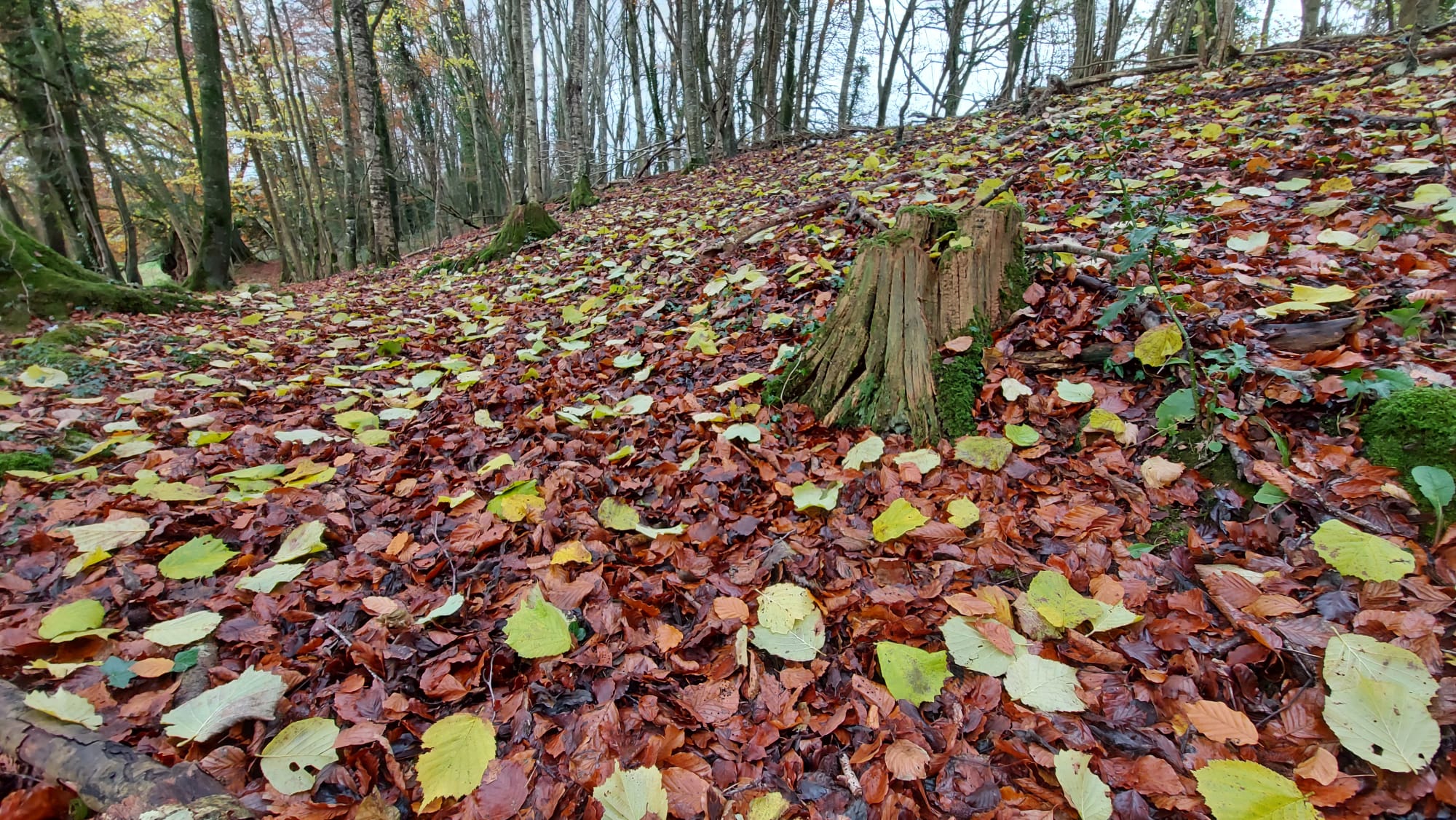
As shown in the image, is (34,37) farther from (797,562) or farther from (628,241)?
(797,562)

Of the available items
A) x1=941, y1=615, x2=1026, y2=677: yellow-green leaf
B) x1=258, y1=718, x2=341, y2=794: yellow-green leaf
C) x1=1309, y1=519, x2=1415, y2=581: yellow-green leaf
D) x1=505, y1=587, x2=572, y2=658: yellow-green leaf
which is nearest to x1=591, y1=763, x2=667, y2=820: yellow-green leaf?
x1=505, y1=587, x2=572, y2=658: yellow-green leaf

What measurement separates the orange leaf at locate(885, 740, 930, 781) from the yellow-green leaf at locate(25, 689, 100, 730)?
5.25 ft

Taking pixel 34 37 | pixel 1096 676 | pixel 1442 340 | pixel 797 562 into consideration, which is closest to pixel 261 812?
pixel 797 562

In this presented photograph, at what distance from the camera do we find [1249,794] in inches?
37.2

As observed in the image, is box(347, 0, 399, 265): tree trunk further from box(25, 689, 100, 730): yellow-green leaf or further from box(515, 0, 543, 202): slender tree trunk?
box(25, 689, 100, 730): yellow-green leaf

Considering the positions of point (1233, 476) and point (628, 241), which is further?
point (628, 241)

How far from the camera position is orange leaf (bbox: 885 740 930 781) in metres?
1.12

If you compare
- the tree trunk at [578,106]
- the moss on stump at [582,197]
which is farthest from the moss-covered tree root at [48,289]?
the tree trunk at [578,106]

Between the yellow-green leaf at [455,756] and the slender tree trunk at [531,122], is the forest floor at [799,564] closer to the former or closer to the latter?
the yellow-green leaf at [455,756]

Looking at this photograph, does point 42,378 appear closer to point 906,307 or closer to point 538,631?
point 538,631

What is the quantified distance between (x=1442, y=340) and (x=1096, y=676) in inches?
65.0

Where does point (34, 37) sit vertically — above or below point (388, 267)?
above

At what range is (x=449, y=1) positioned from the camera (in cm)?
1424

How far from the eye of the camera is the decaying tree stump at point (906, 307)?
7.51ft
